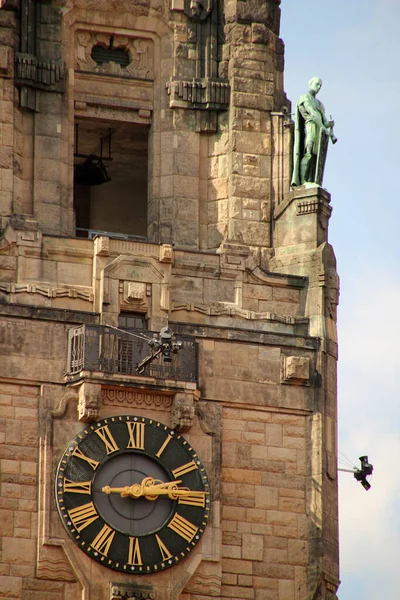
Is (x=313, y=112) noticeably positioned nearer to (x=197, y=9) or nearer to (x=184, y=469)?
(x=197, y=9)

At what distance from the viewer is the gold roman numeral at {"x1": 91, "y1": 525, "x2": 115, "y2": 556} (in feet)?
174

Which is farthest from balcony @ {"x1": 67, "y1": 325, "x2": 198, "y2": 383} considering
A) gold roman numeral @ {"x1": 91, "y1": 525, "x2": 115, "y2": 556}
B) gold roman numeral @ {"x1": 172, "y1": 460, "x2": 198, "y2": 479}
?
gold roman numeral @ {"x1": 91, "y1": 525, "x2": 115, "y2": 556}

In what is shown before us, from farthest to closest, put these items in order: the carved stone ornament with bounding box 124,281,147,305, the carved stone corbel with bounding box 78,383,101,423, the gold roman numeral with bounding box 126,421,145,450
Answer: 1. the carved stone ornament with bounding box 124,281,147,305
2. the gold roman numeral with bounding box 126,421,145,450
3. the carved stone corbel with bounding box 78,383,101,423

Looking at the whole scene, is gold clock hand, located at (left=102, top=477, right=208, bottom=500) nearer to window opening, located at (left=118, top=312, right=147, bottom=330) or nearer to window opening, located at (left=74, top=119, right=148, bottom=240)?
window opening, located at (left=118, top=312, right=147, bottom=330)

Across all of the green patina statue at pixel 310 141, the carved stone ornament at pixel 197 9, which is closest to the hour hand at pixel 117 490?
the green patina statue at pixel 310 141

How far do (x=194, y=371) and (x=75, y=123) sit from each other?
19.2 feet

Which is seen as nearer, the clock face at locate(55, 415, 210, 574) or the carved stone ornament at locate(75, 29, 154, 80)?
the clock face at locate(55, 415, 210, 574)

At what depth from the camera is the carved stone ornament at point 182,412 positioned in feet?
177

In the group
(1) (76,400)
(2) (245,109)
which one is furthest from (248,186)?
(1) (76,400)

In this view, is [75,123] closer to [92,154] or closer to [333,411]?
[92,154]

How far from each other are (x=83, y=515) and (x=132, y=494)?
91 cm

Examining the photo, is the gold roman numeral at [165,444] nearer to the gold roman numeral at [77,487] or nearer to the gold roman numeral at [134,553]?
the gold roman numeral at [77,487]

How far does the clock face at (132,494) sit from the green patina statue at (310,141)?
5618 mm

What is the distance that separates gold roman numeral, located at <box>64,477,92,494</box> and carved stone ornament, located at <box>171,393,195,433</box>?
1853 mm
